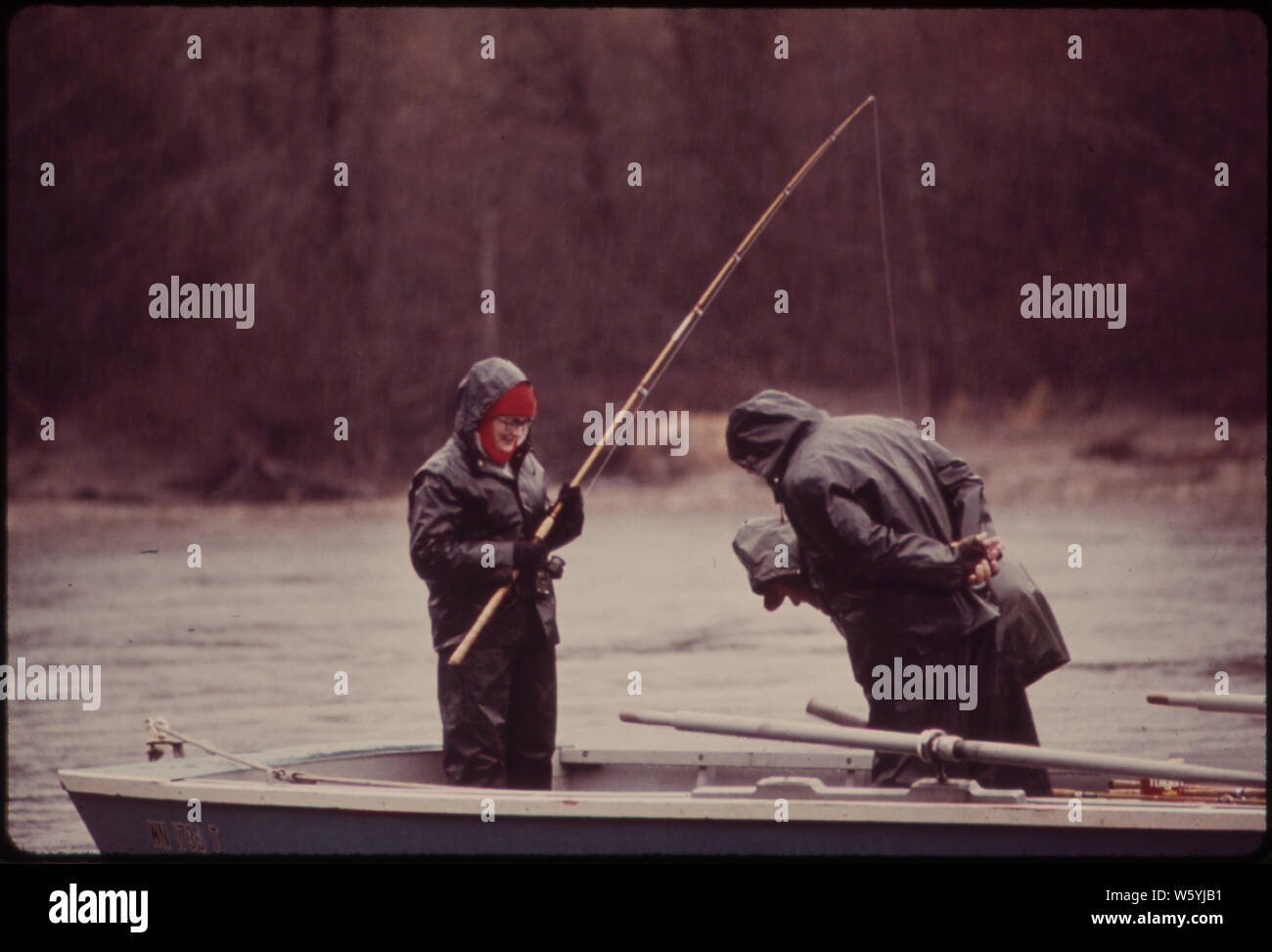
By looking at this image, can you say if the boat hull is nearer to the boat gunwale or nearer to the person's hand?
the boat gunwale

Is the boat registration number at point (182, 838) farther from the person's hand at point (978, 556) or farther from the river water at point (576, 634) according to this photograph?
the person's hand at point (978, 556)

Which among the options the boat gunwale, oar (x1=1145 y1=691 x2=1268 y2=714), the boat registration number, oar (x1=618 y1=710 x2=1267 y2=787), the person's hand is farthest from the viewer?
the boat registration number

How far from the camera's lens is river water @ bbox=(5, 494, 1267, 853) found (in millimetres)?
9867

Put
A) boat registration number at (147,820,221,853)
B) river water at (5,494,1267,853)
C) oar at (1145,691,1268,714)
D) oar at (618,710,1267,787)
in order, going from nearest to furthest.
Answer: oar at (618,710,1267,787) < oar at (1145,691,1268,714) < boat registration number at (147,820,221,853) < river water at (5,494,1267,853)

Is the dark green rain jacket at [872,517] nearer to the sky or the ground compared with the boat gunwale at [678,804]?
nearer to the sky

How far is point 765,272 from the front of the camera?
977 inches

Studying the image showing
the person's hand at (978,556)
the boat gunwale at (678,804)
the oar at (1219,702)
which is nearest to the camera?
the boat gunwale at (678,804)

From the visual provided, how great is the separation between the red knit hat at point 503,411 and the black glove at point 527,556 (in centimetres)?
29

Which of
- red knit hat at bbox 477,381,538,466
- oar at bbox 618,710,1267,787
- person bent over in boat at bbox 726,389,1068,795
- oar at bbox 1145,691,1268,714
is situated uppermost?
red knit hat at bbox 477,381,538,466

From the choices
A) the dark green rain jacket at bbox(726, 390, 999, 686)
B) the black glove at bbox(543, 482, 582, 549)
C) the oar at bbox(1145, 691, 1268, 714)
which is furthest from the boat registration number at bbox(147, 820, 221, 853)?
the oar at bbox(1145, 691, 1268, 714)

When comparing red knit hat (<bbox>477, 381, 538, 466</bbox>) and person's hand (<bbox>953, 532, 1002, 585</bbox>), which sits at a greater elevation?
red knit hat (<bbox>477, 381, 538, 466</bbox>)

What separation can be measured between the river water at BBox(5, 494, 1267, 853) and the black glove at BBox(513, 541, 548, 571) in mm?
2214

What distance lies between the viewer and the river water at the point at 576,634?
9867 millimetres

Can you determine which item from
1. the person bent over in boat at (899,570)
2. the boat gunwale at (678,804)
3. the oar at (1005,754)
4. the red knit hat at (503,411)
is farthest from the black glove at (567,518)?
the oar at (1005,754)
